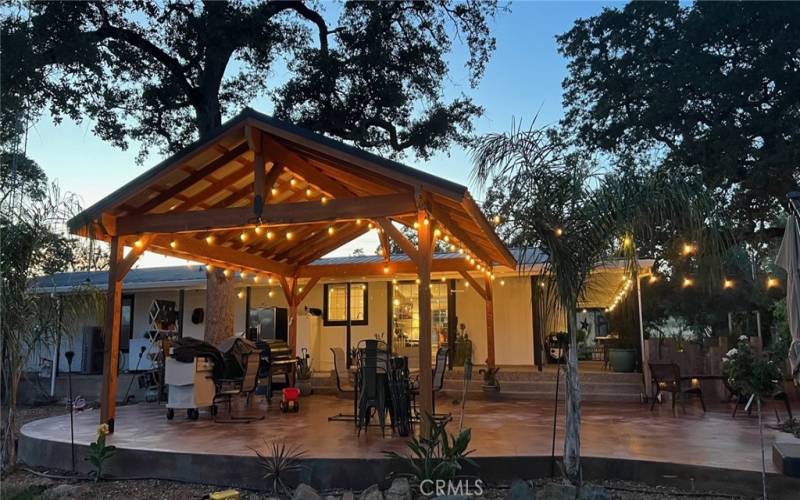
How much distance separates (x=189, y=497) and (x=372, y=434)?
2.23 metres

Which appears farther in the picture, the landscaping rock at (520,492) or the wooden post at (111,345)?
the wooden post at (111,345)

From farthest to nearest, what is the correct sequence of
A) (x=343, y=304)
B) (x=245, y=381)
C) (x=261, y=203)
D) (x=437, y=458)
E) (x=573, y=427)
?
(x=343, y=304) → (x=245, y=381) → (x=261, y=203) → (x=437, y=458) → (x=573, y=427)

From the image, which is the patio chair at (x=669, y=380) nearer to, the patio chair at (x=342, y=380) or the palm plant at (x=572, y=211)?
the palm plant at (x=572, y=211)

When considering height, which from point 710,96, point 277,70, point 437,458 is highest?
point 277,70

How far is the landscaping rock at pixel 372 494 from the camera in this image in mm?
4797

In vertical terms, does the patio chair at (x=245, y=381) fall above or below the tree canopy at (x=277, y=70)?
below

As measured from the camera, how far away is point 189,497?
→ 17.3 ft

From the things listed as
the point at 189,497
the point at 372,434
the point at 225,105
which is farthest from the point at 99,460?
the point at 225,105

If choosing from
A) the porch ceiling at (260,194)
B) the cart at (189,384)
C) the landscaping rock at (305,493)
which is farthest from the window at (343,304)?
the landscaping rock at (305,493)

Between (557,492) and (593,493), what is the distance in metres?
0.29

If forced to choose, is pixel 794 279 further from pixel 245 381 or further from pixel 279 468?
pixel 245 381

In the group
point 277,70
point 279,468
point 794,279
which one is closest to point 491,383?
point 279,468

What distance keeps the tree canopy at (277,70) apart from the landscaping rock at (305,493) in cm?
889

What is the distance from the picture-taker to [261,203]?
693 cm
